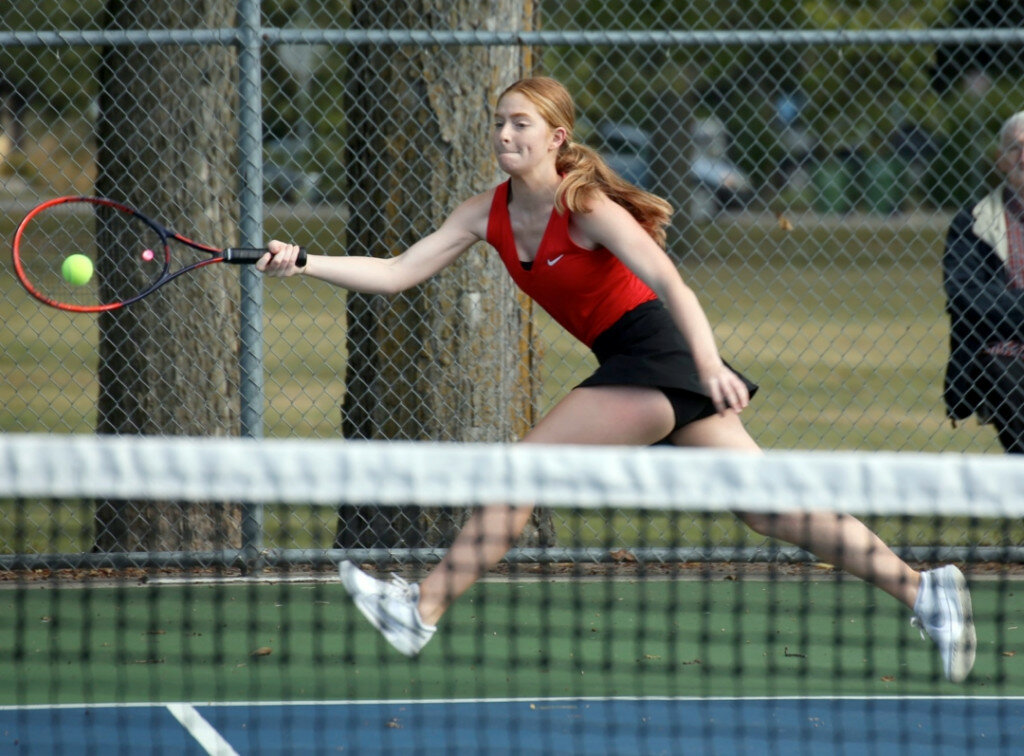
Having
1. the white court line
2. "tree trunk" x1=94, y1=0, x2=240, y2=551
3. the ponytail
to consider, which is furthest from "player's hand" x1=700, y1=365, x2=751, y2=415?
"tree trunk" x1=94, y1=0, x2=240, y2=551

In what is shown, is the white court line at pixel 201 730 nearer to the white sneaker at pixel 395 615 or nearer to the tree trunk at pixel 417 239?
the white sneaker at pixel 395 615

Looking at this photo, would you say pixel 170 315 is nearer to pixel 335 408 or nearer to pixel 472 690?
pixel 472 690

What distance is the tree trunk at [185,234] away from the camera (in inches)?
241

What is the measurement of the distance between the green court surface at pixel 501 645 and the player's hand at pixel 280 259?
0.93 metres

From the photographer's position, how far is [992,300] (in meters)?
5.82

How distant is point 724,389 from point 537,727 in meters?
1.10

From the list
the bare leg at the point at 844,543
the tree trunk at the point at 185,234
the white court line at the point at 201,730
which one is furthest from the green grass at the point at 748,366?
the bare leg at the point at 844,543

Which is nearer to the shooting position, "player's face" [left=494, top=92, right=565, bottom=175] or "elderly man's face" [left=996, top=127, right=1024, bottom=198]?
"player's face" [left=494, top=92, right=565, bottom=175]

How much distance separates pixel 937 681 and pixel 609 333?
1.52 meters

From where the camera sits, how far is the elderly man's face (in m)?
5.66

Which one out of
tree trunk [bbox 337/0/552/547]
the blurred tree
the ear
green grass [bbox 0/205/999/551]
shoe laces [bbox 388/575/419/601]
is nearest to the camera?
shoe laces [bbox 388/575/419/601]

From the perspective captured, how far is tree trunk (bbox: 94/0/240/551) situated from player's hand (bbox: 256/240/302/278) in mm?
2122

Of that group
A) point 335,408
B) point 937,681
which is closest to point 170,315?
point 937,681

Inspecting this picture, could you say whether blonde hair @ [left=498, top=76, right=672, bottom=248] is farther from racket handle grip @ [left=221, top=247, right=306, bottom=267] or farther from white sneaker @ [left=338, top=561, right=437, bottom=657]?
white sneaker @ [left=338, top=561, right=437, bottom=657]
